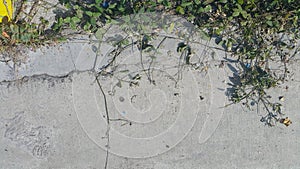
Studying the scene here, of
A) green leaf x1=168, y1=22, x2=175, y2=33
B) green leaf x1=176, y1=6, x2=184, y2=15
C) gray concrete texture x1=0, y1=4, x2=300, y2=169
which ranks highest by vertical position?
green leaf x1=176, y1=6, x2=184, y2=15

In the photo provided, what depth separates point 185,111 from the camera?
3541mm

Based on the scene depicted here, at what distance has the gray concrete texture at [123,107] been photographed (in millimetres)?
3502

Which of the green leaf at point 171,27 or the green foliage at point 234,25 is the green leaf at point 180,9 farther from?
the green leaf at point 171,27

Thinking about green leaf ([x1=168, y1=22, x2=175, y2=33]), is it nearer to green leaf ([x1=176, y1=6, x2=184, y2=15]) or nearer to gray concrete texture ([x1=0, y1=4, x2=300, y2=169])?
gray concrete texture ([x1=0, y1=4, x2=300, y2=169])

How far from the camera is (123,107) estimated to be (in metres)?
3.52

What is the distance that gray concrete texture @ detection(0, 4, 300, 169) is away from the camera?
3.50m

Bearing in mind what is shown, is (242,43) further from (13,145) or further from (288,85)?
(13,145)

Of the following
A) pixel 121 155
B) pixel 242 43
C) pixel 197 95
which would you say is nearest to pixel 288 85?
pixel 242 43

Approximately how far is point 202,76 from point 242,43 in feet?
1.41

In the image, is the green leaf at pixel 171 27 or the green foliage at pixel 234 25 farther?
the green leaf at pixel 171 27

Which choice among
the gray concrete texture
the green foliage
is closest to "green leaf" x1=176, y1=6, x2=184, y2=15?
the green foliage

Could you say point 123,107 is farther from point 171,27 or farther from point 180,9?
point 180,9

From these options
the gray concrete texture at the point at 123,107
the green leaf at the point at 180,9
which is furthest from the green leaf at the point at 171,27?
the green leaf at the point at 180,9

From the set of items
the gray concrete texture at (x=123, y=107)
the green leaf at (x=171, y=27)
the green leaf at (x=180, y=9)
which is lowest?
the gray concrete texture at (x=123, y=107)
